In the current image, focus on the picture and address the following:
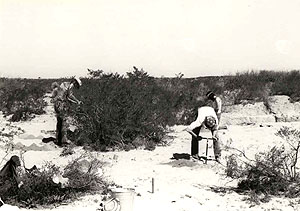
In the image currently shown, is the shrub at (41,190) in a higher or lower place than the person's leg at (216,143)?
lower

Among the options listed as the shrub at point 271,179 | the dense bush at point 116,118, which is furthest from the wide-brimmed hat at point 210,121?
the dense bush at point 116,118

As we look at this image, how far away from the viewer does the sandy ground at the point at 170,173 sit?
6.40 m

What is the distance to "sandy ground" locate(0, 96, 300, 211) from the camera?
6402 millimetres

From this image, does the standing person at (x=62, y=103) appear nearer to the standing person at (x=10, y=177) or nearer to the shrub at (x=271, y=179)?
the standing person at (x=10, y=177)

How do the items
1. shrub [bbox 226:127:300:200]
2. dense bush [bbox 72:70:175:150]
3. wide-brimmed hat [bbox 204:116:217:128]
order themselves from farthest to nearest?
dense bush [bbox 72:70:175:150] < wide-brimmed hat [bbox 204:116:217:128] < shrub [bbox 226:127:300:200]

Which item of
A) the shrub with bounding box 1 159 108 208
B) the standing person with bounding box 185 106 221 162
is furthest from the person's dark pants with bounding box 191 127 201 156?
the shrub with bounding box 1 159 108 208

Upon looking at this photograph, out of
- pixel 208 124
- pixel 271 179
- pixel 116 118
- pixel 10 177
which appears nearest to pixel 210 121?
pixel 208 124

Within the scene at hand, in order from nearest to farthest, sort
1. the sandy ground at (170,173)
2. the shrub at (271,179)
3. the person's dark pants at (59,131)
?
the sandy ground at (170,173)
the shrub at (271,179)
the person's dark pants at (59,131)

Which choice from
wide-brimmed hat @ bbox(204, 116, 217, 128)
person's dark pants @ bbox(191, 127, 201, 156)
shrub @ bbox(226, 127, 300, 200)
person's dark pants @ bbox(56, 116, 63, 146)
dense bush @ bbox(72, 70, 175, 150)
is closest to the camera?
shrub @ bbox(226, 127, 300, 200)

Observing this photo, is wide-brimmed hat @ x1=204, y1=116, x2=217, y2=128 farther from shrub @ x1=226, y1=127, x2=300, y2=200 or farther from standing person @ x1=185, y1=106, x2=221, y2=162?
shrub @ x1=226, y1=127, x2=300, y2=200

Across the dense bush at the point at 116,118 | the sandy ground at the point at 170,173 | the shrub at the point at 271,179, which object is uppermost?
the dense bush at the point at 116,118

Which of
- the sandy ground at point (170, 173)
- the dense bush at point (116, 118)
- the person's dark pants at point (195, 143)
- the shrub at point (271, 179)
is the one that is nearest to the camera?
the sandy ground at point (170, 173)

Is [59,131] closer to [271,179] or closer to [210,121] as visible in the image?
[210,121]

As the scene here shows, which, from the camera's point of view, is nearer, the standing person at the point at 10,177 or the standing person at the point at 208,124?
the standing person at the point at 10,177
